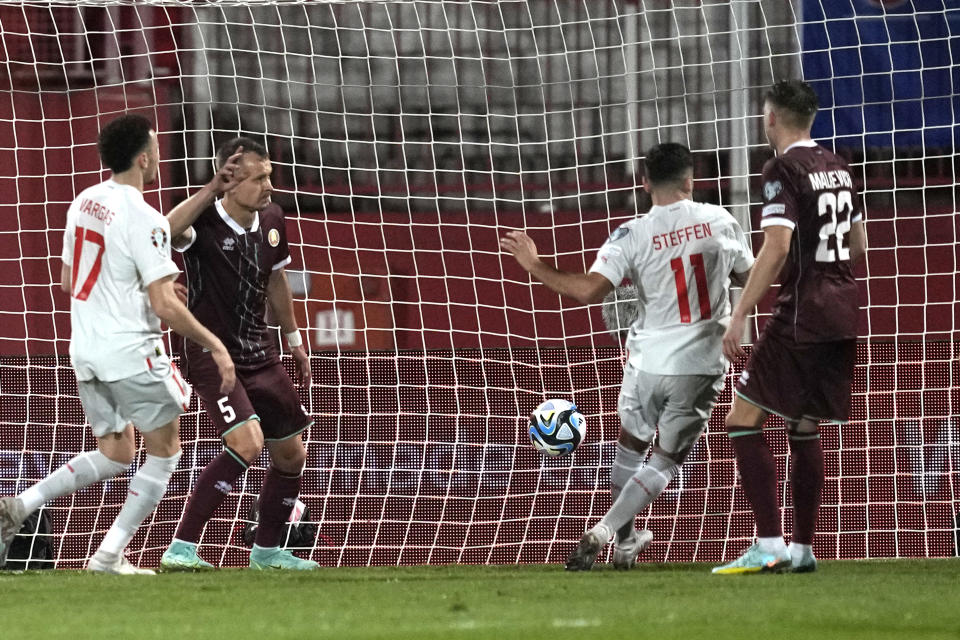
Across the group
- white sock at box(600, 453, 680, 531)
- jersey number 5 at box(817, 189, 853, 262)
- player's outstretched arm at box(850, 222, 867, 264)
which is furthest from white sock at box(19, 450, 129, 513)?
player's outstretched arm at box(850, 222, 867, 264)

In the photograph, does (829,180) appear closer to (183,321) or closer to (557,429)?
(557,429)

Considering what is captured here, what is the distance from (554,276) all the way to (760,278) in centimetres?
83

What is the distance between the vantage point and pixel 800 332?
→ 18.3 ft

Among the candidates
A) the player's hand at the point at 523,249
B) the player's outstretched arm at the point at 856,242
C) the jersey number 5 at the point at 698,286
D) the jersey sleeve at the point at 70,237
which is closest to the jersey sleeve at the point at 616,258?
the jersey number 5 at the point at 698,286

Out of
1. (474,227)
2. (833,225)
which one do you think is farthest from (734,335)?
(474,227)

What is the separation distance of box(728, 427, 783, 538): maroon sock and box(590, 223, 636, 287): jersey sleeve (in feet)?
2.50

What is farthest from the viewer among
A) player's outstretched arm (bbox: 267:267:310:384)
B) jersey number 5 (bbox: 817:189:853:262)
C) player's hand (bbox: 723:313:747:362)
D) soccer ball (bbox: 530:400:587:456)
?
player's outstretched arm (bbox: 267:267:310:384)

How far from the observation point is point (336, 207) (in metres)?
9.40

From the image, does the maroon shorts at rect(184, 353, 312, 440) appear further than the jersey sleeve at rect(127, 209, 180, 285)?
Yes

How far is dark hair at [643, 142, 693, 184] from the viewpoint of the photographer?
6.02 metres

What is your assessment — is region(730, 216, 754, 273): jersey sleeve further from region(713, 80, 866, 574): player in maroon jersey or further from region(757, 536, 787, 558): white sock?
region(757, 536, 787, 558): white sock

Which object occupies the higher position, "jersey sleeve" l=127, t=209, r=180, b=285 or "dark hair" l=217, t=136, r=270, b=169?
"dark hair" l=217, t=136, r=270, b=169

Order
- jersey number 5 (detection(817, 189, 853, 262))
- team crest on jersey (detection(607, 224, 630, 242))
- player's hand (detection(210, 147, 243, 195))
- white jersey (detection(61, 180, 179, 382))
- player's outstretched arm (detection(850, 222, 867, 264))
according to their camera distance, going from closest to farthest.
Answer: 1. white jersey (detection(61, 180, 179, 382))
2. jersey number 5 (detection(817, 189, 853, 262))
3. player's outstretched arm (detection(850, 222, 867, 264))
4. player's hand (detection(210, 147, 243, 195))
5. team crest on jersey (detection(607, 224, 630, 242))

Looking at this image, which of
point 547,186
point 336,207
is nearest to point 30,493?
point 336,207
